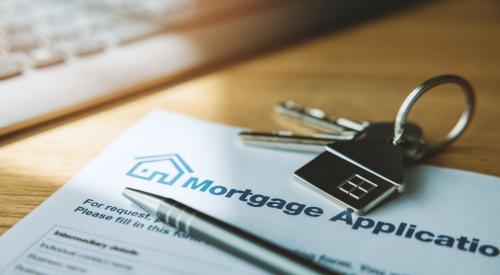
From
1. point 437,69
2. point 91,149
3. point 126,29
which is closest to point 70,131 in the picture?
point 91,149

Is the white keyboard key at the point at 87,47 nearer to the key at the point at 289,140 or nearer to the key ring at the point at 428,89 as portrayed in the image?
the key at the point at 289,140

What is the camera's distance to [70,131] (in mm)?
542

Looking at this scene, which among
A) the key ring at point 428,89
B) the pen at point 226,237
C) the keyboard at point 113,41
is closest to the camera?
the pen at point 226,237

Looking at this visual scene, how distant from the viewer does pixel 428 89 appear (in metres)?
0.44

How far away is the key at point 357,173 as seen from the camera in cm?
41

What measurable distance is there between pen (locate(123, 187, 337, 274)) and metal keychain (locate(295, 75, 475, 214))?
0.09 metres

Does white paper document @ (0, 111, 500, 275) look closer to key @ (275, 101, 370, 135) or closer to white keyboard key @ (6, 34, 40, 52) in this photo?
key @ (275, 101, 370, 135)

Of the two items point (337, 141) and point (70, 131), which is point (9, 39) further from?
point (337, 141)

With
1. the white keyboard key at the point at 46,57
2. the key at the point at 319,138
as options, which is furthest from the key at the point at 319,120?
the white keyboard key at the point at 46,57

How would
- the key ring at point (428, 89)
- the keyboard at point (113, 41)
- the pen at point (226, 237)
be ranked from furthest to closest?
1. the keyboard at point (113, 41)
2. the key ring at point (428, 89)
3. the pen at point (226, 237)

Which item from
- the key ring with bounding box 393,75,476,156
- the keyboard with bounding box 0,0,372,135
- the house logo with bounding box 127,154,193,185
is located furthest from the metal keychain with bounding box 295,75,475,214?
the keyboard with bounding box 0,0,372,135

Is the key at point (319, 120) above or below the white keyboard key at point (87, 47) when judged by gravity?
below

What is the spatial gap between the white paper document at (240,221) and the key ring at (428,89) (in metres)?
0.04

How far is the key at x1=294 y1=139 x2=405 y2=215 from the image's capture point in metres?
0.41
